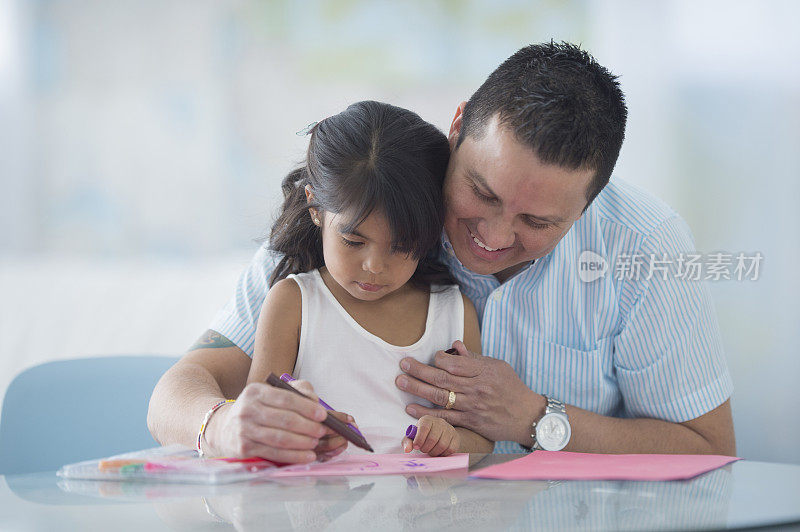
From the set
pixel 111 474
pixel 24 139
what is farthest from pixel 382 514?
pixel 24 139

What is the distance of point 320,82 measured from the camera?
9.12ft

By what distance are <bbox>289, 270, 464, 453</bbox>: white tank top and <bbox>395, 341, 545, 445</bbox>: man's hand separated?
0.04m

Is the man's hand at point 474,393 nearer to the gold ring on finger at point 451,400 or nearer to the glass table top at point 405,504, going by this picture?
the gold ring on finger at point 451,400

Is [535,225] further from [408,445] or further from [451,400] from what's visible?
[408,445]

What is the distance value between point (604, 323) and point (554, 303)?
12cm

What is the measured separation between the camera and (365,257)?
132 cm

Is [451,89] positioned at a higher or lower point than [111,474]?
higher

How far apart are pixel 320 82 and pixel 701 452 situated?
6.12 ft

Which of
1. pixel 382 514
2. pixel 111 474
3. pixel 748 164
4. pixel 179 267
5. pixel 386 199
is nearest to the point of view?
pixel 382 514

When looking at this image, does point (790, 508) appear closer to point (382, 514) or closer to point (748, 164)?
point (382, 514)

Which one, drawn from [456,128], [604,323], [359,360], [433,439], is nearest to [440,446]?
[433,439]

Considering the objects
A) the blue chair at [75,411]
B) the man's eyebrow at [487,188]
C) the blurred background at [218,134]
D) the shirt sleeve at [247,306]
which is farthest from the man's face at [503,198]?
the blurred background at [218,134]

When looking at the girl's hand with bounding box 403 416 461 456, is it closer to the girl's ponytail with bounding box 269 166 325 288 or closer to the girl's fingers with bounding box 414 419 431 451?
the girl's fingers with bounding box 414 419 431 451

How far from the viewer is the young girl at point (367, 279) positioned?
1.32m
